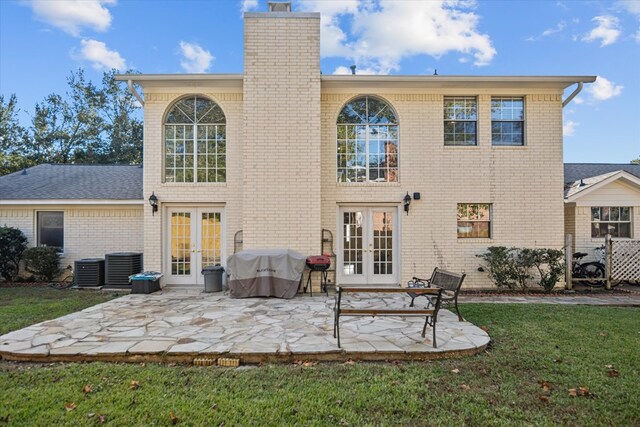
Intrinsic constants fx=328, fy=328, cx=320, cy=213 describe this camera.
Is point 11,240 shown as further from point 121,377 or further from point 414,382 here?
point 414,382

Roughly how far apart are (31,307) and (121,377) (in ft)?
15.5

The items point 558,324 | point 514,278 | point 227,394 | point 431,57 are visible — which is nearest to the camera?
point 227,394

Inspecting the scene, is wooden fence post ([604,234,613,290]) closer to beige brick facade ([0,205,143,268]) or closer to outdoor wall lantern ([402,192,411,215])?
outdoor wall lantern ([402,192,411,215])

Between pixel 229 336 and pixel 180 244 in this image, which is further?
pixel 180 244

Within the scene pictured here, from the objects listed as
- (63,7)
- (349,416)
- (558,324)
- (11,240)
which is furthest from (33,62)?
(558,324)

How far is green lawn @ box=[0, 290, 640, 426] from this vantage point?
2.87m

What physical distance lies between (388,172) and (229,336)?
635cm

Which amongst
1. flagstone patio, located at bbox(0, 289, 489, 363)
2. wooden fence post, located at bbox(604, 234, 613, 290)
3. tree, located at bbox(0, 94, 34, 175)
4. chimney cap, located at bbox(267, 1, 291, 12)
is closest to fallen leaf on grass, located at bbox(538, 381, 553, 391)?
flagstone patio, located at bbox(0, 289, 489, 363)

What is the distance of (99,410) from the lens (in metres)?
2.94

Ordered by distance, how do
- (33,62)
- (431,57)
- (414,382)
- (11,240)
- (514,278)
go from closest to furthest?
(414,382)
(514,278)
(11,240)
(431,57)
(33,62)

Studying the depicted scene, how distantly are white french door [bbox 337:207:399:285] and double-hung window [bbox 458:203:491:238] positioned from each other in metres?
1.87

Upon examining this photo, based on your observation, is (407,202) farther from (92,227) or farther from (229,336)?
(92,227)

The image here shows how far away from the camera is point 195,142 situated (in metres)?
9.30

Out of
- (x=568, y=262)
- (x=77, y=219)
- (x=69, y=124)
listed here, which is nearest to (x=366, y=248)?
(x=568, y=262)
